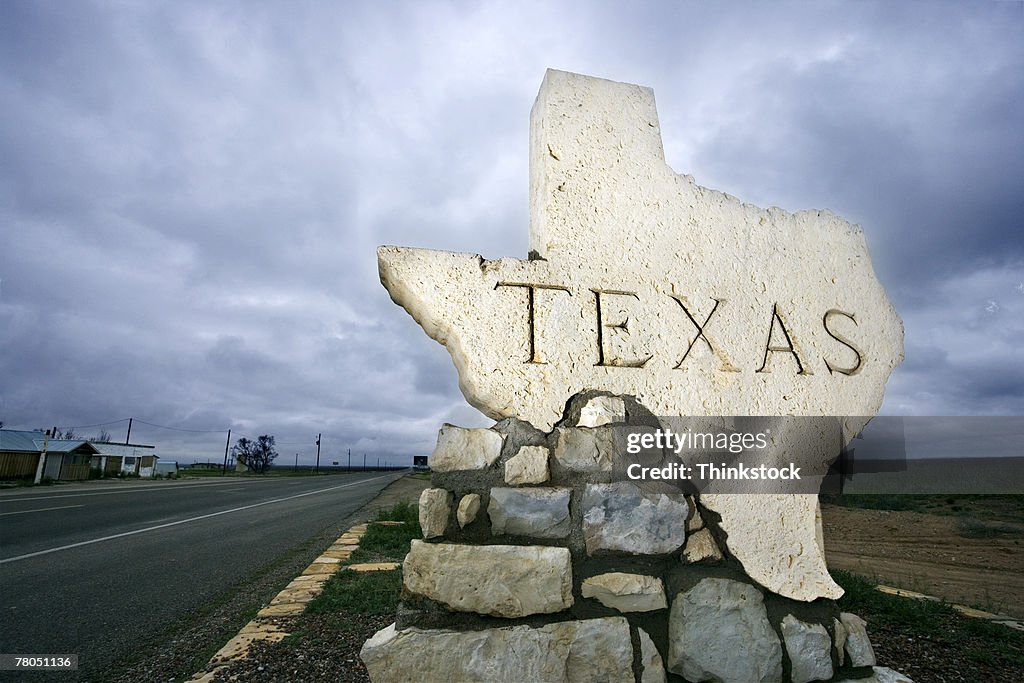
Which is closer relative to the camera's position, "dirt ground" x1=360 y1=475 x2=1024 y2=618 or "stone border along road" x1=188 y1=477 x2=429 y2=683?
"stone border along road" x1=188 y1=477 x2=429 y2=683

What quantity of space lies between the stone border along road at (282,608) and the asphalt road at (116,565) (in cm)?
67

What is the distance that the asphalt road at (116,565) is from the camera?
3439 mm

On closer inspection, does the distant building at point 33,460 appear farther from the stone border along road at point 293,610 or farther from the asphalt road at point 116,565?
the stone border along road at point 293,610

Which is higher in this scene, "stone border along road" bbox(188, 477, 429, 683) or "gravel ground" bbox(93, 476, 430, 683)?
"stone border along road" bbox(188, 477, 429, 683)

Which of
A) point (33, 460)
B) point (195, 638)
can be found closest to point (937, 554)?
point (195, 638)

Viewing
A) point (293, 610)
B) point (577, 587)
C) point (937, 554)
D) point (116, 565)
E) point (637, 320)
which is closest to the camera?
point (577, 587)

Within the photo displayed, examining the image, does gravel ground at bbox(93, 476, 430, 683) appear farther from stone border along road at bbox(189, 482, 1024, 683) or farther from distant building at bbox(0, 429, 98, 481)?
distant building at bbox(0, 429, 98, 481)

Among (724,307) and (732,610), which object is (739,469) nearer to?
(732,610)

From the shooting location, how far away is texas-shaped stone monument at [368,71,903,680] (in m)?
1.85

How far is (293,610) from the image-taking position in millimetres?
3539

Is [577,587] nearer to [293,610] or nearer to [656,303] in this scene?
[656,303]

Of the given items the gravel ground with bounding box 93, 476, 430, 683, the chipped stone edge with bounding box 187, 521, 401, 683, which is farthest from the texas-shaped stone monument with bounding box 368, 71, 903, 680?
the gravel ground with bounding box 93, 476, 430, 683

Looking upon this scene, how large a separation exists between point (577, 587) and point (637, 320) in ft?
3.27

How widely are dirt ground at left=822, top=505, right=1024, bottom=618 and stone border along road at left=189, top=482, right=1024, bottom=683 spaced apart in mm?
776
